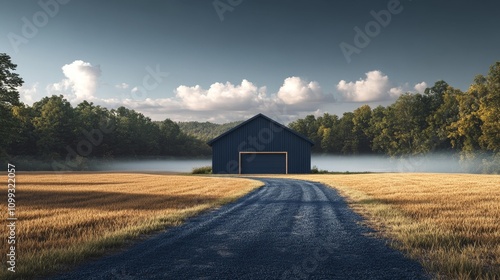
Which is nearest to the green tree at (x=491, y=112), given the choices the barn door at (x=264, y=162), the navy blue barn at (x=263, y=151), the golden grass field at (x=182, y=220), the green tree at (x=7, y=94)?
Answer: the navy blue barn at (x=263, y=151)

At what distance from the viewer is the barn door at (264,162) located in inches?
1676

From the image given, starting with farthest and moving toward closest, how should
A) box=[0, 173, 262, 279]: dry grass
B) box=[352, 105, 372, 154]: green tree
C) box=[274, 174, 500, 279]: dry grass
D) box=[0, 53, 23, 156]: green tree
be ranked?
box=[352, 105, 372, 154]: green tree < box=[0, 53, 23, 156]: green tree < box=[0, 173, 262, 279]: dry grass < box=[274, 174, 500, 279]: dry grass

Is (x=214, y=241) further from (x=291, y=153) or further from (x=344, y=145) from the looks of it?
(x=344, y=145)

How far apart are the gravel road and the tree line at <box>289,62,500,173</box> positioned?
156ft

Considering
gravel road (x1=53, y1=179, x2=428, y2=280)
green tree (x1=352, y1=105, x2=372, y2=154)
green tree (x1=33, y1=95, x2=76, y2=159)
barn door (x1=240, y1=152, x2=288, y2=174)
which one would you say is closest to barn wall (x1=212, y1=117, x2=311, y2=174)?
barn door (x1=240, y1=152, x2=288, y2=174)

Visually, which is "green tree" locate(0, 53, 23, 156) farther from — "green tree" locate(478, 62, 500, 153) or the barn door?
"green tree" locate(478, 62, 500, 153)

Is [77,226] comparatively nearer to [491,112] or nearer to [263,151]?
[263,151]

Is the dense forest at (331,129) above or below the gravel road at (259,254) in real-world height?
above

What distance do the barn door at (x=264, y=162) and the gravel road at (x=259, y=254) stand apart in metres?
33.1

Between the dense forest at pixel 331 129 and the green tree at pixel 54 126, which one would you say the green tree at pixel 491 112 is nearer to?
the dense forest at pixel 331 129

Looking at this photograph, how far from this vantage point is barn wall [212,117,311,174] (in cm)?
4247

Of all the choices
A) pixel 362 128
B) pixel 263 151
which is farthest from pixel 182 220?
pixel 362 128

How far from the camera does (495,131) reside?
4550 centimetres

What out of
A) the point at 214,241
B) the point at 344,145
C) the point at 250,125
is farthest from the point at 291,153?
the point at 344,145
